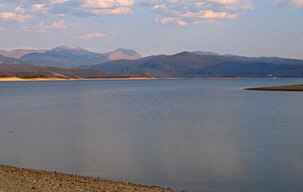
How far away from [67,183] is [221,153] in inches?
351

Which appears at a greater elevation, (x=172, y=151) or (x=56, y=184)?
(x=56, y=184)

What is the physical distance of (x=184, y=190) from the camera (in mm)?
15469

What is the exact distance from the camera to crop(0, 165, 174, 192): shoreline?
12.8m

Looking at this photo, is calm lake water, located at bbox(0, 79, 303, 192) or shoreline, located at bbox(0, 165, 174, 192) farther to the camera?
calm lake water, located at bbox(0, 79, 303, 192)

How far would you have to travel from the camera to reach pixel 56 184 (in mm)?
13844

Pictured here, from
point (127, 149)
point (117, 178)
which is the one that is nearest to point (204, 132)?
point (127, 149)

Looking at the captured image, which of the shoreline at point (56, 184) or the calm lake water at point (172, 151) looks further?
the calm lake water at point (172, 151)

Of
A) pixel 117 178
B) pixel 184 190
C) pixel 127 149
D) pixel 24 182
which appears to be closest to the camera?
pixel 24 182

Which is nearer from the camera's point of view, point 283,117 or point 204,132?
point 204,132

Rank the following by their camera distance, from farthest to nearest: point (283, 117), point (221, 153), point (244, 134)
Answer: point (283, 117) → point (244, 134) → point (221, 153)

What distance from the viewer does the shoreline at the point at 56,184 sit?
1281 cm

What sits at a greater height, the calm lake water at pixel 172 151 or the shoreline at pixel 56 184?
the shoreline at pixel 56 184

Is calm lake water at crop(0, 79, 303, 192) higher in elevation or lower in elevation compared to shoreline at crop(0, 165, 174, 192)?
lower

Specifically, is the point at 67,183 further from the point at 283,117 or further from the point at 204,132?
the point at 283,117
